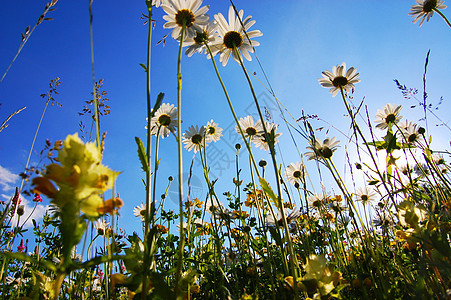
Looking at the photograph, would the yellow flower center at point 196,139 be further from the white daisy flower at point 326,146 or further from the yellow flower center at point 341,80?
the yellow flower center at point 341,80

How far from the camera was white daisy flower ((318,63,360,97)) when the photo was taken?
207 centimetres

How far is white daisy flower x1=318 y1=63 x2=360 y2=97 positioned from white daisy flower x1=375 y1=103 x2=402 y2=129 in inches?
18.7

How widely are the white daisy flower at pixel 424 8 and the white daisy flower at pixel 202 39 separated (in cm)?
221

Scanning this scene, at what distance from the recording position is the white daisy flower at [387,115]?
2.25 meters

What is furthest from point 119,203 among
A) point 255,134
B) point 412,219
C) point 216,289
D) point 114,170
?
point 255,134

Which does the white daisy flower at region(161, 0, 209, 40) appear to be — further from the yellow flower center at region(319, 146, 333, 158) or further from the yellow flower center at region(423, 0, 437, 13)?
the yellow flower center at region(423, 0, 437, 13)

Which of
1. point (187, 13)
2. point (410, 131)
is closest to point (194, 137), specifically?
point (187, 13)

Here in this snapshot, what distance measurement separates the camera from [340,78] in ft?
6.79

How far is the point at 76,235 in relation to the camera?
41cm

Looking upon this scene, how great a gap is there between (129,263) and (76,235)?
25 cm

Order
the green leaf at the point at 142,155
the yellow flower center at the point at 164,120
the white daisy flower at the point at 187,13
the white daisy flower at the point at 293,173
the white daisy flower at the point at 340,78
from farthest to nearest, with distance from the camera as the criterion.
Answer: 1. the white daisy flower at the point at 293,173
2. the white daisy flower at the point at 340,78
3. the yellow flower center at the point at 164,120
4. the white daisy flower at the point at 187,13
5. the green leaf at the point at 142,155

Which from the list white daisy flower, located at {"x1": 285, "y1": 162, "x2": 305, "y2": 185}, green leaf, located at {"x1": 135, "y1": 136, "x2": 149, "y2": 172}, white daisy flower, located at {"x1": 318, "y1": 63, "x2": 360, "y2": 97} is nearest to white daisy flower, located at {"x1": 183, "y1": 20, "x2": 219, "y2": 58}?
green leaf, located at {"x1": 135, "y1": 136, "x2": 149, "y2": 172}

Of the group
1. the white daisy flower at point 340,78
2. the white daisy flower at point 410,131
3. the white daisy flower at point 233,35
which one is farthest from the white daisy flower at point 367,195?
the white daisy flower at point 233,35

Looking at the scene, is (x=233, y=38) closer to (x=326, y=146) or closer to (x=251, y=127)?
(x=251, y=127)
